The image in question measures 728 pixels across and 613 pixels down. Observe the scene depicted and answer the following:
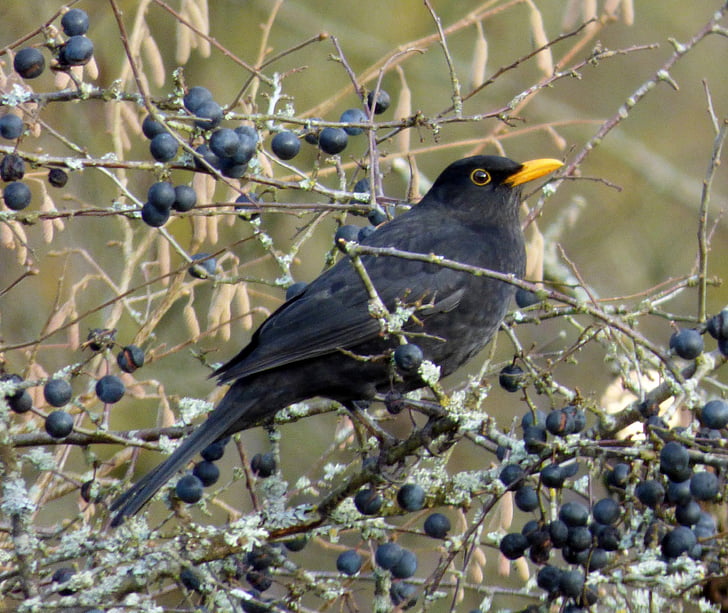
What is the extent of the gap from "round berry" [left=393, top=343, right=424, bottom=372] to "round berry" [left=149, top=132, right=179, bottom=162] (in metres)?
0.94

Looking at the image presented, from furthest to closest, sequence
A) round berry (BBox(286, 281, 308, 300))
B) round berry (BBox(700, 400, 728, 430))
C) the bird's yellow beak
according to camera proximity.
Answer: the bird's yellow beak
round berry (BBox(286, 281, 308, 300))
round berry (BBox(700, 400, 728, 430))

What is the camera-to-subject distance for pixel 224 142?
3371 millimetres

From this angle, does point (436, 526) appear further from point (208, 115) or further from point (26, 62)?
point (26, 62)

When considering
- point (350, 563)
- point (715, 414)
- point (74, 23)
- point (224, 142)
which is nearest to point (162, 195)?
point (224, 142)

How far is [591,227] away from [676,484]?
575 cm

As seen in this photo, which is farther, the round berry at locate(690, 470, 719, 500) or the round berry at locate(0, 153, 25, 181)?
the round berry at locate(0, 153, 25, 181)

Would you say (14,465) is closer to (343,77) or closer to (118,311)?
(118,311)

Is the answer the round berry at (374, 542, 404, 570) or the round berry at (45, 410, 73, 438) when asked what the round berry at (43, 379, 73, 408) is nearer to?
the round berry at (45, 410, 73, 438)

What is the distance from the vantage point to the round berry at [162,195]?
3.44m

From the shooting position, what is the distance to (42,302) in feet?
22.0

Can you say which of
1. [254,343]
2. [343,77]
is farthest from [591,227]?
[254,343]

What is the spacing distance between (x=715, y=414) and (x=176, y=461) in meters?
1.82

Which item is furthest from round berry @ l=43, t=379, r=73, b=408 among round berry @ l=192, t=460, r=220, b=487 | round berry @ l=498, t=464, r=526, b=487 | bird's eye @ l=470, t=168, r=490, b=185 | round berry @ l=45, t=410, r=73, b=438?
bird's eye @ l=470, t=168, r=490, b=185

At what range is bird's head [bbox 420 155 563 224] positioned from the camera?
499cm
